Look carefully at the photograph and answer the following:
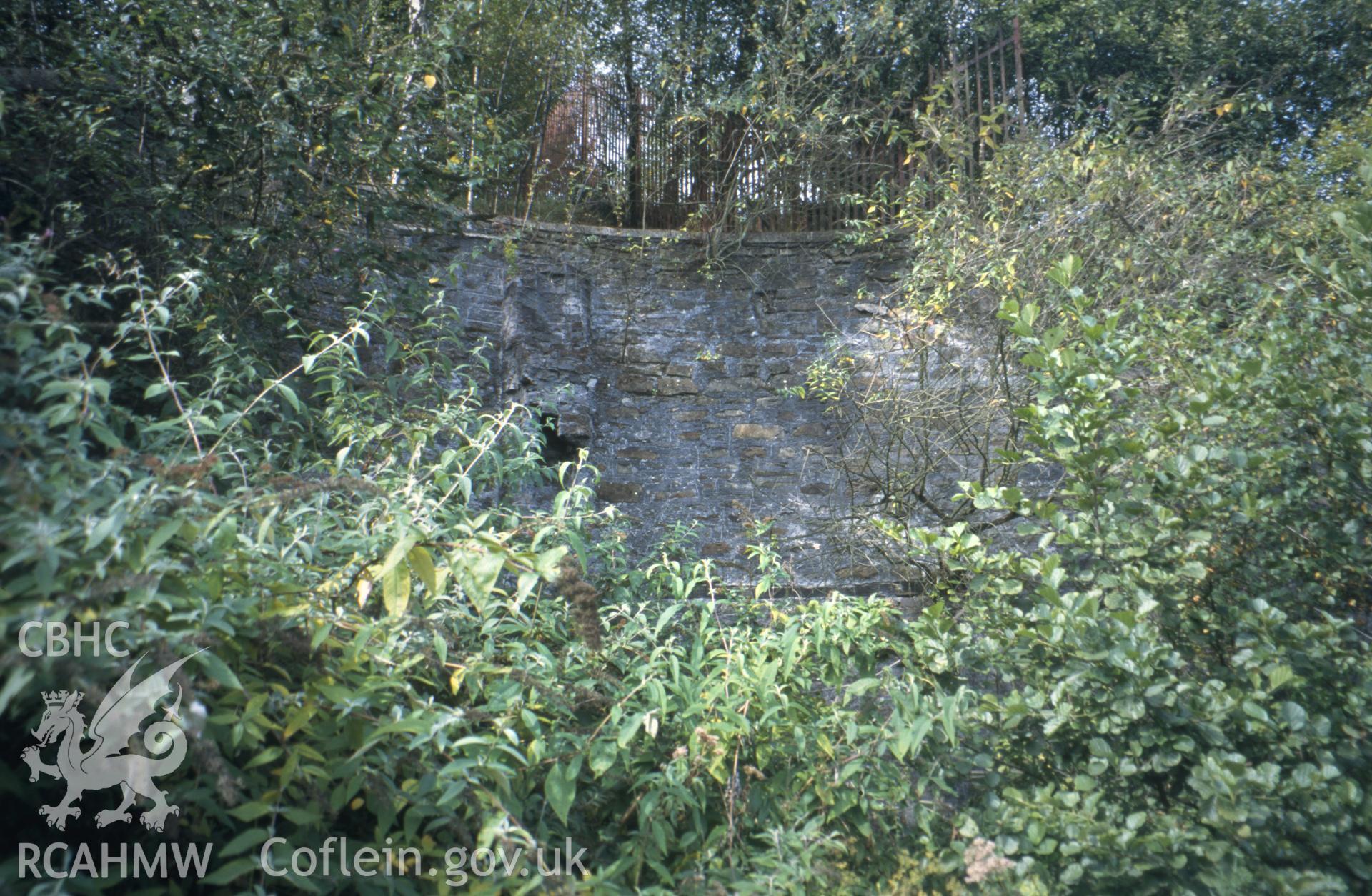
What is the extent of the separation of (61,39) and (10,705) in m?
3.16

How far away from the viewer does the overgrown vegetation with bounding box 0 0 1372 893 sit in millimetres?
1792

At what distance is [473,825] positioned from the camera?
6.38 ft

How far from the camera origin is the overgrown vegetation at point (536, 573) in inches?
70.6

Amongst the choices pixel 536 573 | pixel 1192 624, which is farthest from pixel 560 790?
pixel 1192 624

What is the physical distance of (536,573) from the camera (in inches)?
75.8

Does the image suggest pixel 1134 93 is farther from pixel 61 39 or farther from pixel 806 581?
pixel 61 39

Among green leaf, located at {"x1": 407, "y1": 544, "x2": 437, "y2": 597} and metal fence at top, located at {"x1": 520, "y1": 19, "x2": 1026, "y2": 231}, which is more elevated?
metal fence at top, located at {"x1": 520, "y1": 19, "x2": 1026, "y2": 231}

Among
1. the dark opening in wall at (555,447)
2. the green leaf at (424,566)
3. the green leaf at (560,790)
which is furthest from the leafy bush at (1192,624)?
the dark opening in wall at (555,447)

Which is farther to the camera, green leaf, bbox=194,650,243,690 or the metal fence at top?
the metal fence at top

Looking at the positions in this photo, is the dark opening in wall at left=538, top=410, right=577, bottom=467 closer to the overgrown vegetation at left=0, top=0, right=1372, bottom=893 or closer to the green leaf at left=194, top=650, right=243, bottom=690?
the overgrown vegetation at left=0, top=0, right=1372, bottom=893

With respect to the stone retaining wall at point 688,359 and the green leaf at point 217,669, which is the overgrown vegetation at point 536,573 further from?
the stone retaining wall at point 688,359

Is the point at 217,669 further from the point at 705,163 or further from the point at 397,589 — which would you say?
the point at 705,163

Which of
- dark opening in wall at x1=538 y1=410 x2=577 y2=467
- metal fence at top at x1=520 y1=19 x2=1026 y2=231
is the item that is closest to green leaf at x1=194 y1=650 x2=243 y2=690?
dark opening in wall at x1=538 y1=410 x2=577 y2=467

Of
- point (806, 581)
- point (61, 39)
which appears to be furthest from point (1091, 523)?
point (61, 39)
